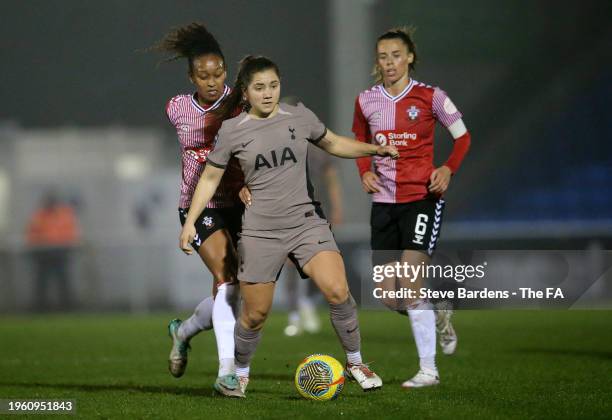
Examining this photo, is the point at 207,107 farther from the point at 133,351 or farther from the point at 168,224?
the point at 168,224

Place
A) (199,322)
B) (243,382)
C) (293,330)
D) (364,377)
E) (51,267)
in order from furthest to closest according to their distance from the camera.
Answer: (51,267) < (293,330) < (199,322) < (243,382) < (364,377)

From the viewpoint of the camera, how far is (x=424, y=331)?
788cm

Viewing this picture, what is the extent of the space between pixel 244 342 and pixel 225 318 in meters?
0.39

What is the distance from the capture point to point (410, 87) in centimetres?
812

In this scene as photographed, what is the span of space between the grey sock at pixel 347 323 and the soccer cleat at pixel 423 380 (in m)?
0.74

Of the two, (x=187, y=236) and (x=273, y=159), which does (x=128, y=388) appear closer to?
(x=187, y=236)

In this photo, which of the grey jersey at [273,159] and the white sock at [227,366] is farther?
the white sock at [227,366]

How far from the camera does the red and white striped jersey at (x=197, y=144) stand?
750 cm

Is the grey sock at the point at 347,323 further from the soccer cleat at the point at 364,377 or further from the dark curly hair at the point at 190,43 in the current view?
the dark curly hair at the point at 190,43

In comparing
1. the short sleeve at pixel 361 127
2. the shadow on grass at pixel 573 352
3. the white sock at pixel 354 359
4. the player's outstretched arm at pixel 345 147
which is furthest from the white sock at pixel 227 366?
the shadow on grass at pixel 573 352

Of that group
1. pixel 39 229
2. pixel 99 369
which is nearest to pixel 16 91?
pixel 39 229

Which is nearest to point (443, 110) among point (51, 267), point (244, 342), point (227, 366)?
point (244, 342)

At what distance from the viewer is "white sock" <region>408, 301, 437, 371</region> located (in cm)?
782

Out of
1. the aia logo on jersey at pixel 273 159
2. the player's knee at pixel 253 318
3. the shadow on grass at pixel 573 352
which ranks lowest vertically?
the shadow on grass at pixel 573 352
